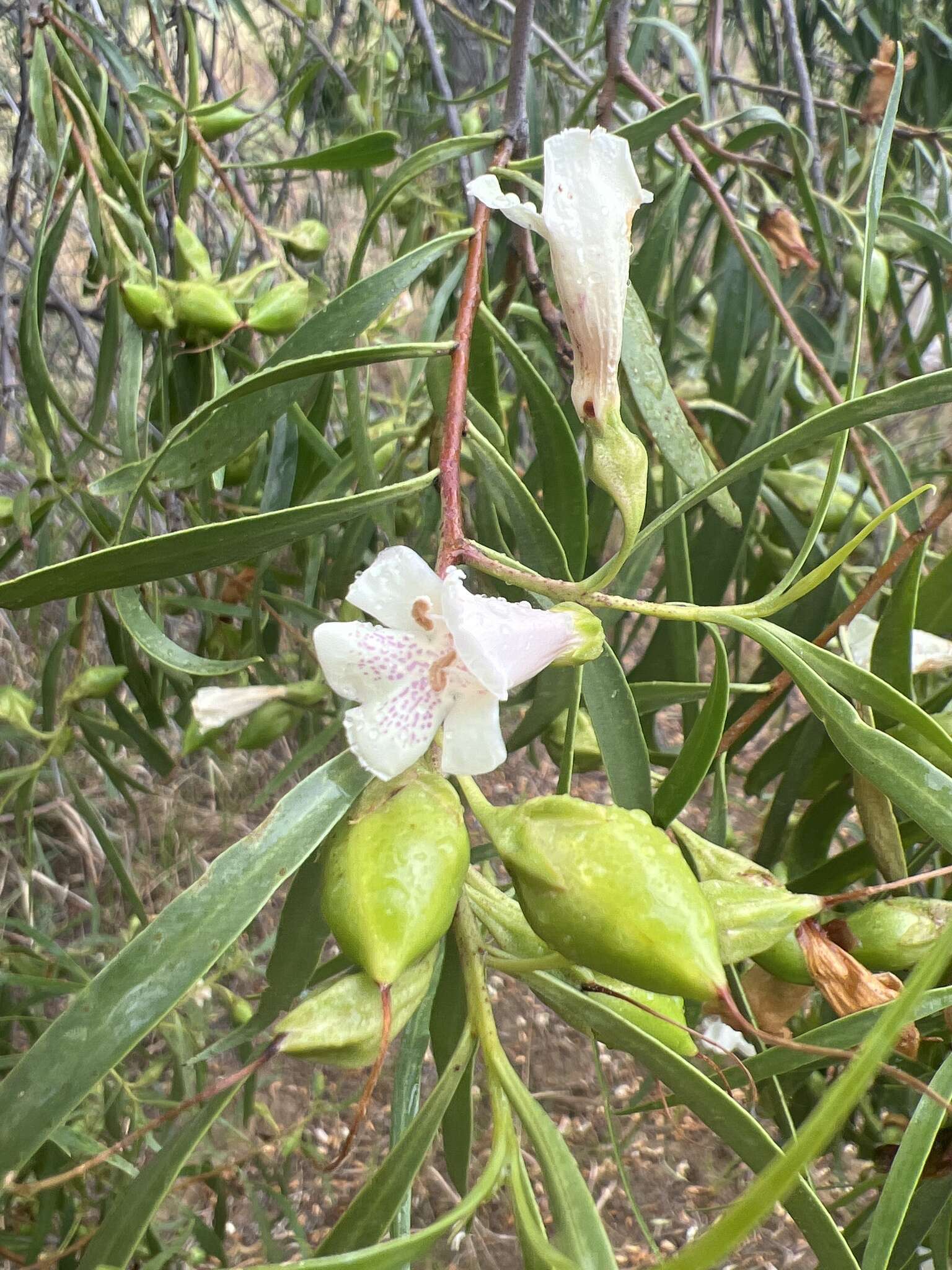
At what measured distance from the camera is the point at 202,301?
65 cm

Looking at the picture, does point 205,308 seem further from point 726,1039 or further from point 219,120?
point 726,1039

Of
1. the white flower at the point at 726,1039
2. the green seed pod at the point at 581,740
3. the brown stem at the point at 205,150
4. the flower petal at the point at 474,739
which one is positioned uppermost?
the brown stem at the point at 205,150

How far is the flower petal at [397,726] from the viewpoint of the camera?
12.9 inches

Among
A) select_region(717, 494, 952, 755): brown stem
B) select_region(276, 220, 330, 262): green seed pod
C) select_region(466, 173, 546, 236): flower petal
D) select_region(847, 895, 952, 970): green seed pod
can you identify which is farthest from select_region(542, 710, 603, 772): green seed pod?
select_region(276, 220, 330, 262): green seed pod

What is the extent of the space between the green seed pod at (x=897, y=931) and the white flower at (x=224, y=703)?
0.30m

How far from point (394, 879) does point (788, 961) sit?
9.2 inches

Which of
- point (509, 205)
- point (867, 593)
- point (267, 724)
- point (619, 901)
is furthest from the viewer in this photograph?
point (267, 724)

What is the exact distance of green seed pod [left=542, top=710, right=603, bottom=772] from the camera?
0.60 meters

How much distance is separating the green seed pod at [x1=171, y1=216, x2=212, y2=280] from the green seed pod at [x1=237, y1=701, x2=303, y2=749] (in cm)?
34

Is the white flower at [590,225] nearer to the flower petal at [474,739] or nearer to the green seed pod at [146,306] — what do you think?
the flower petal at [474,739]

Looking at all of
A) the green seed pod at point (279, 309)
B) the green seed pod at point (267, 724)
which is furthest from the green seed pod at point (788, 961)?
the green seed pod at point (279, 309)

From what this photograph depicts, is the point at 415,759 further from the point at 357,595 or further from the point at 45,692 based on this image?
the point at 45,692

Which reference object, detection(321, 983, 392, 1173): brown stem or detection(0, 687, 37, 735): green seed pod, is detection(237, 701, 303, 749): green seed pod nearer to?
detection(0, 687, 37, 735): green seed pod

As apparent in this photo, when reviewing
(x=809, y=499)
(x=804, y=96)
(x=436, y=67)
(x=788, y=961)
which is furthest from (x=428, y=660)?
(x=804, y=96)
